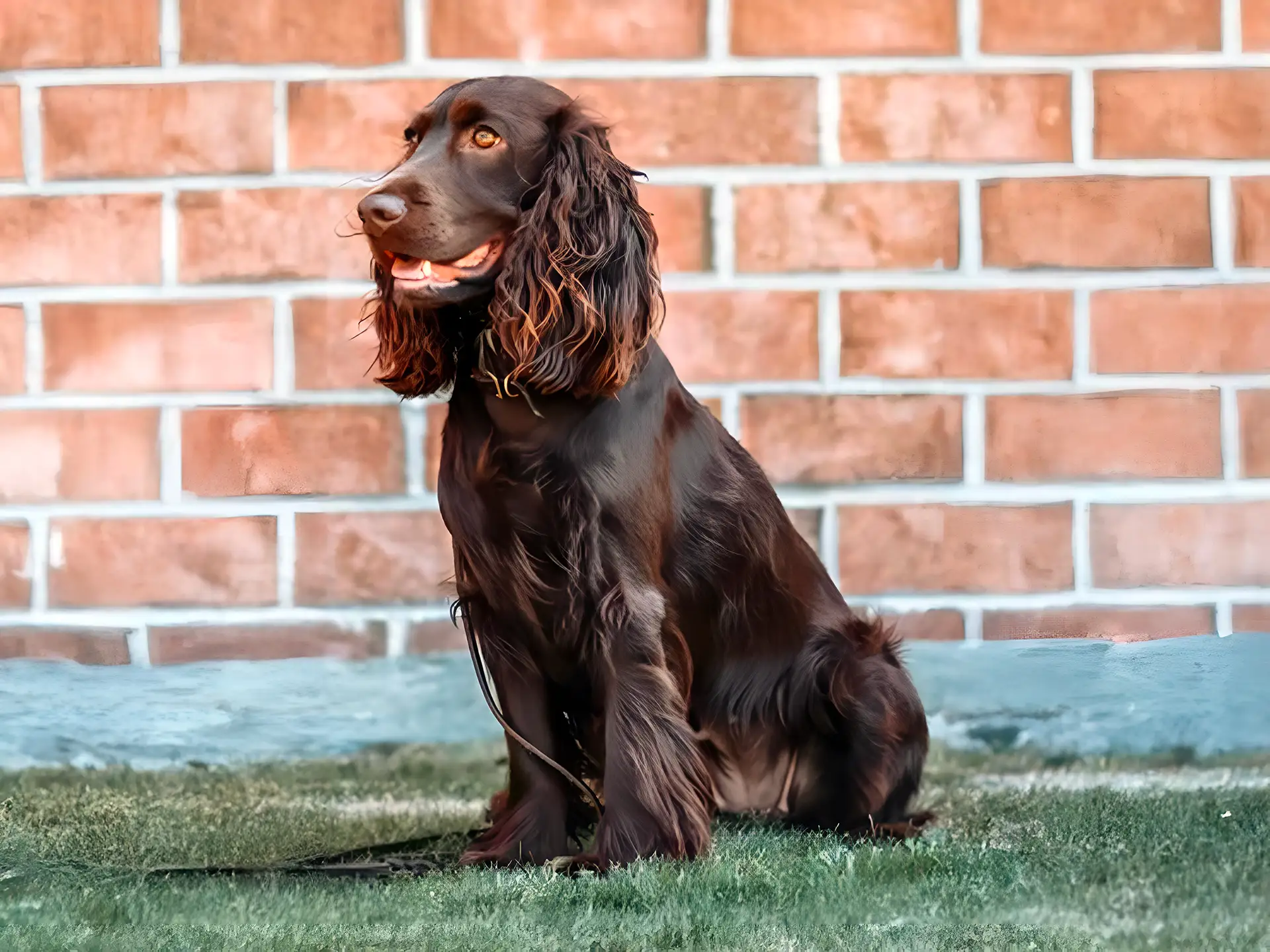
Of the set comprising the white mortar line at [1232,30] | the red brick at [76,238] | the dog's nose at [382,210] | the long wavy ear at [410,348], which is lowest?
the long wavy ear at [410,348]

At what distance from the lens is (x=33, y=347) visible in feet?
10.5

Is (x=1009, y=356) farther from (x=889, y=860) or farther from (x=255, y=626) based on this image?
(x=255, y=626)

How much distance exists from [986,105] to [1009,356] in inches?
23.1

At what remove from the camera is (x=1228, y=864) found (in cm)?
215

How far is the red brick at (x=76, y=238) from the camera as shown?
10.5 ft

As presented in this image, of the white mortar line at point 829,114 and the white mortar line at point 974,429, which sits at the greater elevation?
the white mortar line at point 829,114

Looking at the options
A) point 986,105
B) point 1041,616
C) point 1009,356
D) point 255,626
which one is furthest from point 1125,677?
point 255,626

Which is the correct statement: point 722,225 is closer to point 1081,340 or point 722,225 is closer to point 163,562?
point 1081,340

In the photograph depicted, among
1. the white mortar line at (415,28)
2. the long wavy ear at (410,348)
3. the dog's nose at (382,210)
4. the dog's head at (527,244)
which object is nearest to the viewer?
the dog's nose at (382,210)

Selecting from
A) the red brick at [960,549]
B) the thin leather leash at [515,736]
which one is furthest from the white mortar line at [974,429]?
the thin leather leash at [515,736]

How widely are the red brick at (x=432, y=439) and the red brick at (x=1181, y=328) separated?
1.53 meters

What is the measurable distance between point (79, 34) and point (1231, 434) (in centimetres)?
284

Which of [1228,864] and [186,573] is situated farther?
[186,573]

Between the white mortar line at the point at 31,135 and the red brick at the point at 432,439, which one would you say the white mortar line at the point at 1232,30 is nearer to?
the red brick at the point at 432,439
